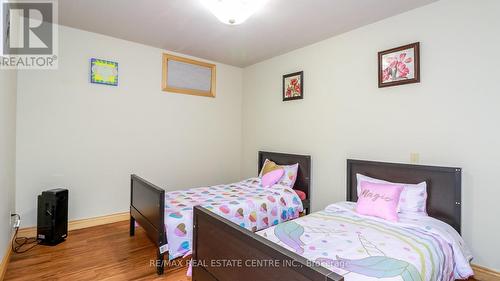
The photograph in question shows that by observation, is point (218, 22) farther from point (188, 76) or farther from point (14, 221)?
point (14, 221)

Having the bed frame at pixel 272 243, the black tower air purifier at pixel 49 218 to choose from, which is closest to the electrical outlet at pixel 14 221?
the black tower air purifier at pixel 49 218

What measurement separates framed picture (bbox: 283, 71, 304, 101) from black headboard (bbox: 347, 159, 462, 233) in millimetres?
1544

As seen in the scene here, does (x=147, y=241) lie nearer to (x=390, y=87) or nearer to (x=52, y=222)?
(x=52, y=222)

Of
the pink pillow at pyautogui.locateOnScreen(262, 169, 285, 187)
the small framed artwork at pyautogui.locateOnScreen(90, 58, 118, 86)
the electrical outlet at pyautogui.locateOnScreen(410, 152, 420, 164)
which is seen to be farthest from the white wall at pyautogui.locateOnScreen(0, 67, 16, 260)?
the electrical outlet at pyautogui.locateOnScreen(410, 152, 420, 164)

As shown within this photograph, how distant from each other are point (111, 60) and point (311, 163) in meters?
3.19

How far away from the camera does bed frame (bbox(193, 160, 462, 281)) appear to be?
1130 mm

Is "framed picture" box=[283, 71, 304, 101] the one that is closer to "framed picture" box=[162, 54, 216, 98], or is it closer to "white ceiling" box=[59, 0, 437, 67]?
"white ceiling" box=[59, 0, 437, 67]

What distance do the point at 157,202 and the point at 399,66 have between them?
287 centimetres

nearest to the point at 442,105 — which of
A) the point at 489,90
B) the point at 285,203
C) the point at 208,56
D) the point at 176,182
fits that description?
the point at 489,90

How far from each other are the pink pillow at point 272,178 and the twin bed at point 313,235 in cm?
30

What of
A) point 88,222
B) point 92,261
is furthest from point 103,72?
point 92,261

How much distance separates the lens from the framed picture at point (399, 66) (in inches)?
100.0

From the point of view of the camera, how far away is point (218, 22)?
9.63 feet

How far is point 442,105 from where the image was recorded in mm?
2395
